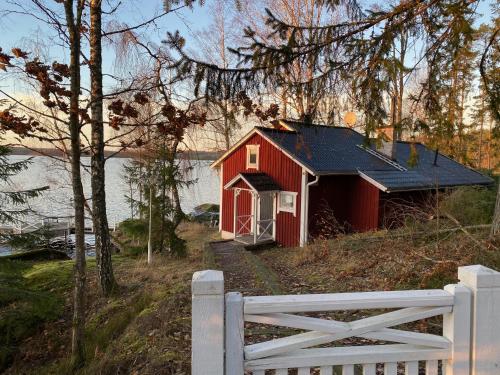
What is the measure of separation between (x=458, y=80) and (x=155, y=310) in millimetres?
5894

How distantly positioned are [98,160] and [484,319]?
21.3ft

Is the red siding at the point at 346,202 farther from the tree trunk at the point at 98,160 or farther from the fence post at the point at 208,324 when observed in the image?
the fence post at the point at 208,324

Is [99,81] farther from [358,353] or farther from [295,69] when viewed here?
[358,353]

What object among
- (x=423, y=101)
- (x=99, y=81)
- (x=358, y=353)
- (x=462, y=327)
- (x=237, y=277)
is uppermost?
(x=99, y=81)

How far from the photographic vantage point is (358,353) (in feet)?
6.86

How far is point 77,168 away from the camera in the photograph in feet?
16.6

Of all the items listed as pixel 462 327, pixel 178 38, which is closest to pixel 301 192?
pixel 178 38

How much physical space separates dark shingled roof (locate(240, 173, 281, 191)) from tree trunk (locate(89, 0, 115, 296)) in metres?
7.56

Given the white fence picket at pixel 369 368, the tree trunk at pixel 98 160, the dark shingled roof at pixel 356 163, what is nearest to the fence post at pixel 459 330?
the white fence picket at pixel 369 368

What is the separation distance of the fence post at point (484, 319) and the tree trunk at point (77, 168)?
14.3 ft

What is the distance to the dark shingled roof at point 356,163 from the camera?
14.4m

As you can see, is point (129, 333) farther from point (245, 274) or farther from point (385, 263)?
point (385, 263)

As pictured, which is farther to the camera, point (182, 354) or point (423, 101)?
point (423, 101)

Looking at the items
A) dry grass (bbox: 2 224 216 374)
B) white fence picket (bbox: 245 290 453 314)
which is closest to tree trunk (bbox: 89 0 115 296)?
dry grass (bbox: 2 224 216 374)
